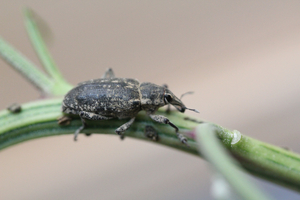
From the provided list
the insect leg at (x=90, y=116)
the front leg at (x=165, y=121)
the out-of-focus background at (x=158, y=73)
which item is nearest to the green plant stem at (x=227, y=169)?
the front leg at (x=165, y=121)

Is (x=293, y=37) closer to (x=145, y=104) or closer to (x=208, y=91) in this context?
(x=208, y=91)

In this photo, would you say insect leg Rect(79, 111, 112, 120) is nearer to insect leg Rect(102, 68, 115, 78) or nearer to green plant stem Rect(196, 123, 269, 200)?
insect leg Rect(102, 68, 115, 78)

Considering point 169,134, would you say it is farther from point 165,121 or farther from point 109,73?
point 109,73

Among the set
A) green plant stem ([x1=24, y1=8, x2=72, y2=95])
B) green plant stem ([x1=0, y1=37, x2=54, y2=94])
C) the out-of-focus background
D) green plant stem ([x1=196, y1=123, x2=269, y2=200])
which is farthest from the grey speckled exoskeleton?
the out-of-focus background

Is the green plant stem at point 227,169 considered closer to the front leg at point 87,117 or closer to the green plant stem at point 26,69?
the front leg at point 87,117

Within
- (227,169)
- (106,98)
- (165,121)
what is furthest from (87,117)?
(227,169)

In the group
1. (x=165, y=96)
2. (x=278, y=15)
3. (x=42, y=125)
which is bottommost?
(x=42, y=125)

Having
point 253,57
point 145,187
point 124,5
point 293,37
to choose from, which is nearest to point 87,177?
point 145,187
